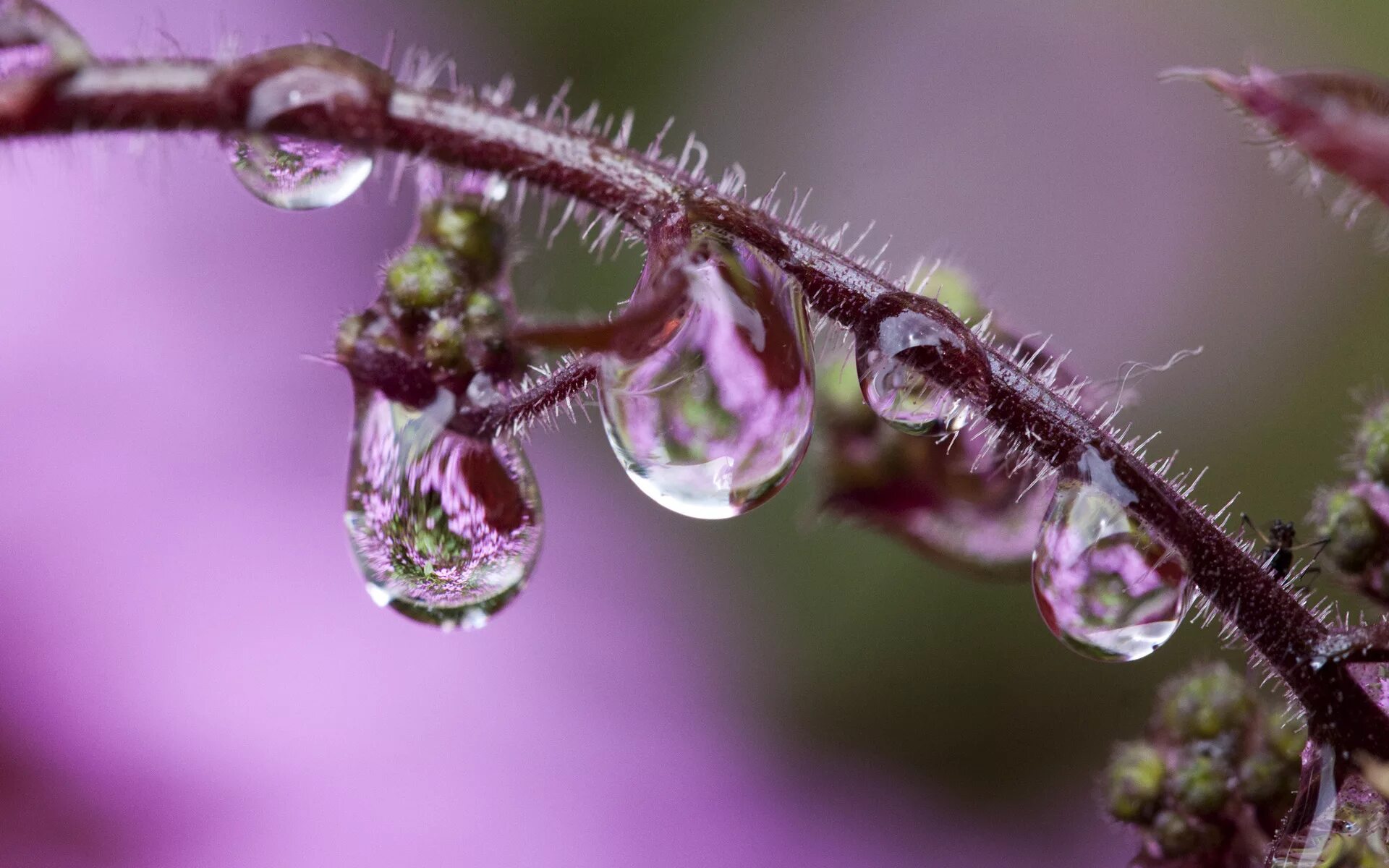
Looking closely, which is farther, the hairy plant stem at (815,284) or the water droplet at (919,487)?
the water droplet at (919,487)

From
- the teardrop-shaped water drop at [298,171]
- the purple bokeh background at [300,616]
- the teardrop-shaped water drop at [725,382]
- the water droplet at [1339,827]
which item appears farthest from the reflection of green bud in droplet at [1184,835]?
the purple bokeh background at [300,616]

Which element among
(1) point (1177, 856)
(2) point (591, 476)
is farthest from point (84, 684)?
(1) point (1177, 856)

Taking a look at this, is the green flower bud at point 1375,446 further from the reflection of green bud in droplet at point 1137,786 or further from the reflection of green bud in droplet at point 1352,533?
the reflection of green bud in droplet at point 1137,786

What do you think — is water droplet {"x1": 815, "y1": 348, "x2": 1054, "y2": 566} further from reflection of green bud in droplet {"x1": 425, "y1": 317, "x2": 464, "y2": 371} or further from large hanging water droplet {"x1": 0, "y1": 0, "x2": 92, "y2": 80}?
large hanging water droplet {"x1": 0, "y1": 0, "x2": 92, "y2": 80}

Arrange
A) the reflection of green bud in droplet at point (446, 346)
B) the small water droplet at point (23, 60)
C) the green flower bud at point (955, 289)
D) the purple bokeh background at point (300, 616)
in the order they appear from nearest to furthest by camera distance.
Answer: the small water droplet at point (23, 60) < the reflection of green bud in droplet at point (446, 346) < the green flower bud at point (955, 289) < the purple bokeh background at point (300, 616)

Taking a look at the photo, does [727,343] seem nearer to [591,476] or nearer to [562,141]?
[562,141]

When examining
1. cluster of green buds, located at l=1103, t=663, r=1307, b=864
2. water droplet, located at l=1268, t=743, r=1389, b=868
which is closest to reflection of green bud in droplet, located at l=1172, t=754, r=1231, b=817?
cluster of green buds, located at l=1103, t=663, r=1307, b=864

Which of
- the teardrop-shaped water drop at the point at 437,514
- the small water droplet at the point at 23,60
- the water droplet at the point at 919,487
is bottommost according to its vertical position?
the teardrop-shaped water drop at the point at 437,514
